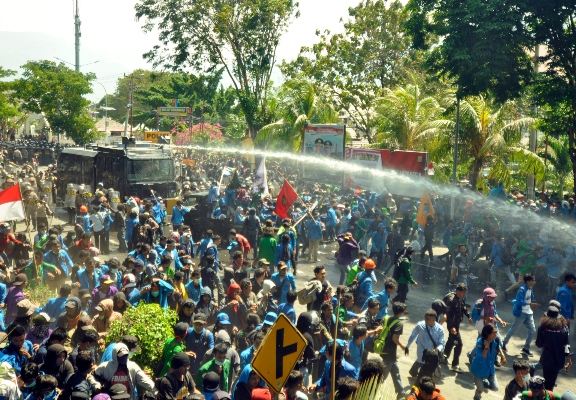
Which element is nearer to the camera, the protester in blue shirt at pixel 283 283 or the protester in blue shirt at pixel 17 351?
the protester in blue shirt at pixel 17 351

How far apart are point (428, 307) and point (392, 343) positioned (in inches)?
227

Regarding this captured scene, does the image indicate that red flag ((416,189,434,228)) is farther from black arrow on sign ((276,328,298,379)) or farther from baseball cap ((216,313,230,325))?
black arrow on sign ((276,328,298,379))

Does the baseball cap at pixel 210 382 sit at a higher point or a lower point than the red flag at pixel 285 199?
lower

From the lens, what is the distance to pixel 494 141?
2384cm

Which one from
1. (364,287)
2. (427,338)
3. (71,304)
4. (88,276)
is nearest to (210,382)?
(71,304)

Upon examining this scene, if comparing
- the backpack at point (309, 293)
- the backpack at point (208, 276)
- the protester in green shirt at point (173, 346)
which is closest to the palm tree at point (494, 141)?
the backpack at point (208, 276)

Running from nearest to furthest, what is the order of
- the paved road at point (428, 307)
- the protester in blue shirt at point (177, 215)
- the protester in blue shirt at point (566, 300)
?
the paved road at point (428, 307) < the protester in blue shirt at point (566, 300) < the protester in blue shirt at point (177, 215)

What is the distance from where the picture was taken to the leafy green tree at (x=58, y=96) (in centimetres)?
4434

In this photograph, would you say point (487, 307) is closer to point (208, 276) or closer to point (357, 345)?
point (357, 345)

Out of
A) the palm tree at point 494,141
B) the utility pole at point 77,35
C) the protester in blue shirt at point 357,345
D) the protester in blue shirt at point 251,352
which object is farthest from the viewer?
the utility pole at point 77,35

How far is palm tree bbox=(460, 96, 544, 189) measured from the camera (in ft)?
78.3

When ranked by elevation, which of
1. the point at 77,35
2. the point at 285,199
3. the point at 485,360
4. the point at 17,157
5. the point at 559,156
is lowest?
the point at 17,157

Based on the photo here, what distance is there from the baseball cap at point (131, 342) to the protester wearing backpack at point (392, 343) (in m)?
3.32

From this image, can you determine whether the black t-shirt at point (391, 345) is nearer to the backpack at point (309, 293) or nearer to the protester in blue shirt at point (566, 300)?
the backpack at point (309, 293)
